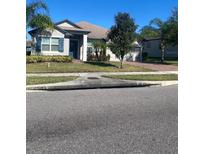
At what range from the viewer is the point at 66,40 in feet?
101

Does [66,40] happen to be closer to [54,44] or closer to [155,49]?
[54,44]

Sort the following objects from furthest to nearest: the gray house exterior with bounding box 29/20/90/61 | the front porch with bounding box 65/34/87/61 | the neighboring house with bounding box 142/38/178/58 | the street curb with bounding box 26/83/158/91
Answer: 1. the neighboring house with bounding box 142/38/178/58
2. the front porch with bounding box 65/34/87/61
3. the gray house exterior with bounding box 29/20/90/61
4. the street curb with bounding box 26/83/158/91

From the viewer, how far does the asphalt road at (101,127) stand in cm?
488

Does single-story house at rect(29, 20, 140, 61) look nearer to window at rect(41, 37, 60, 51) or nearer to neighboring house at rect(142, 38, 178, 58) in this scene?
window at rect(41, 37, 60, 51)

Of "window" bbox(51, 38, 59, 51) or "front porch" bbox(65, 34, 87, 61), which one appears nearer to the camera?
"window" bbox(51, 38, 59, 51)

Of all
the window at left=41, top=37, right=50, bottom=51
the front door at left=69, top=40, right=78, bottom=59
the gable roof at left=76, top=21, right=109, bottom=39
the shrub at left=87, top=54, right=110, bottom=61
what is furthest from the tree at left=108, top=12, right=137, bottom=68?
the gable roof at left=76, top=21, right=109, bottom=39

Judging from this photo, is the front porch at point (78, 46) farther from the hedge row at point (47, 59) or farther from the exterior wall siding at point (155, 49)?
the exterior wall siding at point (155, 49)

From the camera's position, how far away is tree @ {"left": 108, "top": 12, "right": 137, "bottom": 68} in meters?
26.5

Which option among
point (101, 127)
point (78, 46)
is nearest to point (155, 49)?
point (78, 46)

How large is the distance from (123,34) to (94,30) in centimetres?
1212

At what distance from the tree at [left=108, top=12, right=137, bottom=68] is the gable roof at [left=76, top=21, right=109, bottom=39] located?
28.5 feet

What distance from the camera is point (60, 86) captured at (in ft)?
47.3

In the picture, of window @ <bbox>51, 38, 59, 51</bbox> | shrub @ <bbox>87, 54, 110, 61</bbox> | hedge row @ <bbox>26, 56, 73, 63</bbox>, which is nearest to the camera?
hedge row @ <bbox>26, 56, 73, 63</bbox>
